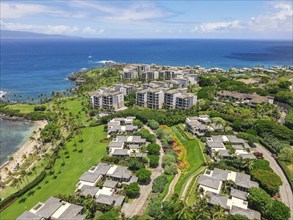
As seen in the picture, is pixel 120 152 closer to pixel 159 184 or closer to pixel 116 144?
pixel 116 144

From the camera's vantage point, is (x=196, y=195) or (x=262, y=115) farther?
(x=262, y=115)

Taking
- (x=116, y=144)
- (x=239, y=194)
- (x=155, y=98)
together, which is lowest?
(x=116, y=144)

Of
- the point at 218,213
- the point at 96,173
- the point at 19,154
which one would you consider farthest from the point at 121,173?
the point at 19,154

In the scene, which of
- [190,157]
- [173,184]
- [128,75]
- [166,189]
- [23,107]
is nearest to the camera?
[166,189]

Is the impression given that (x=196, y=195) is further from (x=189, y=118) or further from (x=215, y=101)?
(x=215, y=101)

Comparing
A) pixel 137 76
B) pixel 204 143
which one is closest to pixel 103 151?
pixel 204 143
